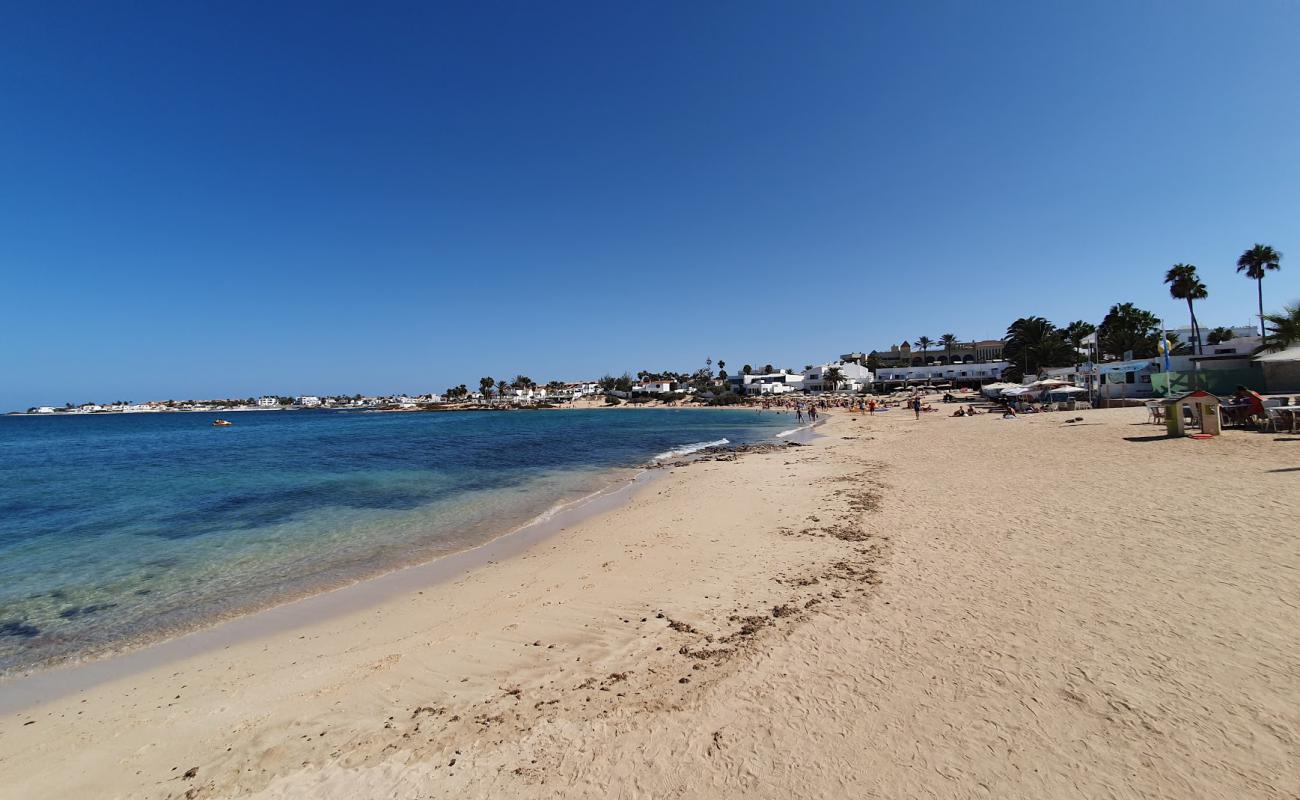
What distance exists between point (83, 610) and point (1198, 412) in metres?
28.1

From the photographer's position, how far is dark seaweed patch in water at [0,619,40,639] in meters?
7.13

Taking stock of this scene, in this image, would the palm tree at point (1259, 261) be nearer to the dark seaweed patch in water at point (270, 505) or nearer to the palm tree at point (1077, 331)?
the palm tree at point (1077, 331)

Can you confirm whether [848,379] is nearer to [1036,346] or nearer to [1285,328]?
[1036,346]

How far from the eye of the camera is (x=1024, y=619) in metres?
4.99

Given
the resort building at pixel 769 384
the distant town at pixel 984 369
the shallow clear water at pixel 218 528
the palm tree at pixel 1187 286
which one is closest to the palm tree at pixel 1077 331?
the distant town at pixel 984 369

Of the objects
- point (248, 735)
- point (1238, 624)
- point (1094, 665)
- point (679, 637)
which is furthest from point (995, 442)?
point (248, 735)

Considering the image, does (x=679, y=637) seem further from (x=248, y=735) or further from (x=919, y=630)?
(x=248, y=735)

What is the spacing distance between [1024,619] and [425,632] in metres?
6.72

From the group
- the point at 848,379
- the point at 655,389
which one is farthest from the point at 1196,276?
the point at 655,389

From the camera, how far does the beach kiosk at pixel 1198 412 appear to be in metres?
15.1

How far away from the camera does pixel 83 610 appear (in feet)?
26.0

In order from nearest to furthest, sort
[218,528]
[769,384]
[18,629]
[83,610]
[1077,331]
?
[18,629], [83,610], [218,528], [1077,331], [769,384]

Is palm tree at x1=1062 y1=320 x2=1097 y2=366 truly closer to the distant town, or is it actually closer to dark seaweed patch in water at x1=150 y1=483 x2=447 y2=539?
the distant town

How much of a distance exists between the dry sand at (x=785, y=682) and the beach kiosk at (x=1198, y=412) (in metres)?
9.05
